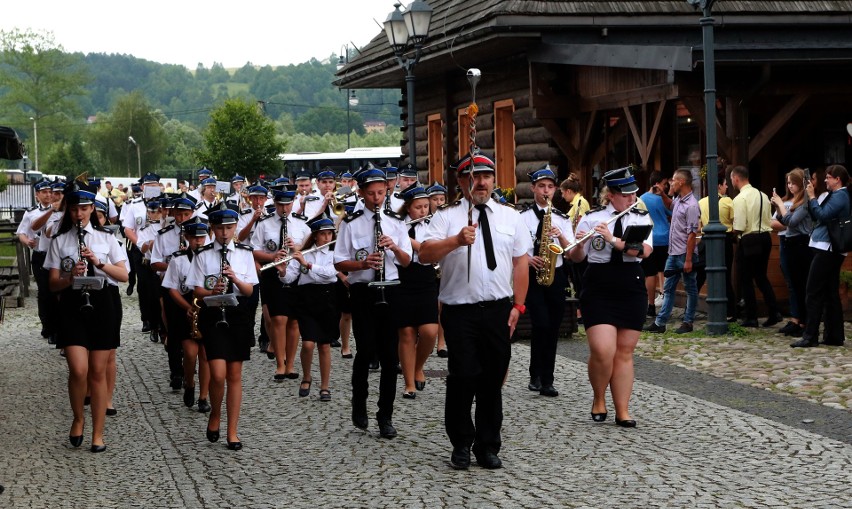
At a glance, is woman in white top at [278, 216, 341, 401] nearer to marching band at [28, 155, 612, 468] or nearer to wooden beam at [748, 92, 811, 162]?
marching band at [28, 155, 612, 468]

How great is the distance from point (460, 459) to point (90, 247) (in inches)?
133

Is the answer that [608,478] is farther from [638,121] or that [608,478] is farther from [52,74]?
[52,74]

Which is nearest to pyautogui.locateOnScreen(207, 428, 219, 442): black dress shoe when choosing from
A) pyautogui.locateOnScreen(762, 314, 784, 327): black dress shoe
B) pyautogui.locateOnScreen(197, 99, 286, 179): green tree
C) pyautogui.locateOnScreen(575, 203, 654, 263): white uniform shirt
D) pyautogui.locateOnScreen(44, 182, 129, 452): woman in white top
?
pyautogui.locateOnScreen(44, 182, 129, 452): woman in white top

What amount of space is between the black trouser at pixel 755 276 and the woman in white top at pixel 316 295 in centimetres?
579

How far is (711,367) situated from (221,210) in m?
5.54

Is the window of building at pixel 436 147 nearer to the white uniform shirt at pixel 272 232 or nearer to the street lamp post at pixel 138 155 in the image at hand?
the white uniform shirt at pixel 272 232

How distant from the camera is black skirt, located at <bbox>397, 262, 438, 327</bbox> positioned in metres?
10.9

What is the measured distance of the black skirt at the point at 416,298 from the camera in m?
10.9

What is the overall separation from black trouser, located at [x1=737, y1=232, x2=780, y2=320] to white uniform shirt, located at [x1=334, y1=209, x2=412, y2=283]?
6.73 metres

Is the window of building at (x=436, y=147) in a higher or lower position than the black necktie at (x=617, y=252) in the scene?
higher

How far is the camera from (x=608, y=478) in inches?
311

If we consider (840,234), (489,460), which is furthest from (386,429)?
(840,234)

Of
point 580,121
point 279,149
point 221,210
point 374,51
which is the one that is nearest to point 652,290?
point 580,121

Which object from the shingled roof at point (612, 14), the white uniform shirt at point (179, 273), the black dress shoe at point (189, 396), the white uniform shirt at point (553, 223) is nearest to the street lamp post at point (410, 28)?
the shingled roof at point (612, 14)
